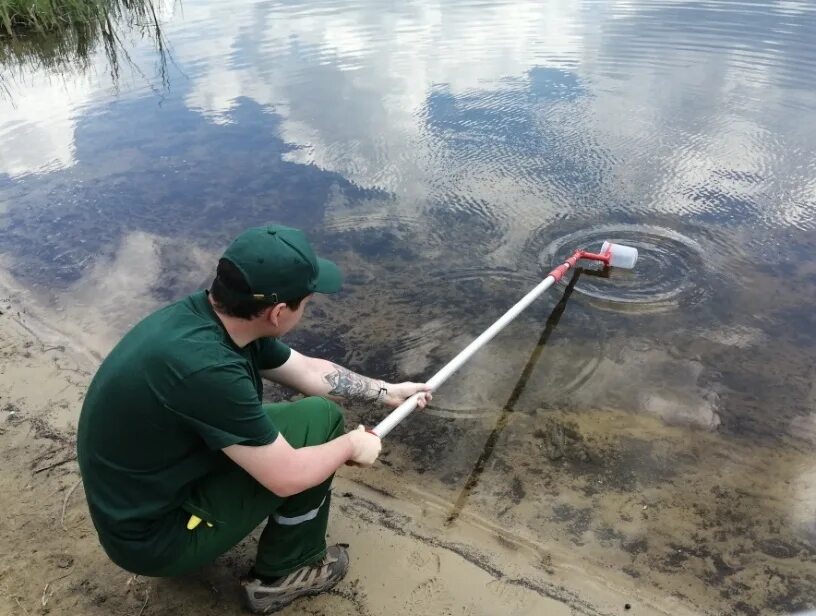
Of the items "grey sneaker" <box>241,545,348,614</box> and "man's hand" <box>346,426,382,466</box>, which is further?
"grey sneaker" <box>241,545,348,614</box>

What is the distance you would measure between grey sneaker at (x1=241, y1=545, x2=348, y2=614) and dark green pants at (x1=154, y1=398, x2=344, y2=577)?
0.12 ft

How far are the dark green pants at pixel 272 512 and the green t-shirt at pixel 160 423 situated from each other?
0.22 feet

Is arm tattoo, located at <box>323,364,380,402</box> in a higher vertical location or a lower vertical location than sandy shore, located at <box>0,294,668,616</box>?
higher

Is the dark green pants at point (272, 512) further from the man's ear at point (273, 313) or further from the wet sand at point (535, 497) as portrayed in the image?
the man's ear at point (273, 313)

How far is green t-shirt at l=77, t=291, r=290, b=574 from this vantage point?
5.52ft

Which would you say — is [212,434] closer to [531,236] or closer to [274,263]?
[274,263]

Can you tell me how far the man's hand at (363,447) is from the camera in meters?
2.09

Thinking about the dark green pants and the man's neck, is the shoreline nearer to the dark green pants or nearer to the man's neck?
the dark green pants

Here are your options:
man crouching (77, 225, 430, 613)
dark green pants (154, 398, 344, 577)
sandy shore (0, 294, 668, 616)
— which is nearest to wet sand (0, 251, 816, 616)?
sandy shore (0, 294, 668, 616)

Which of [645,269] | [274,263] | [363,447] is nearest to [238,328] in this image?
[274,263]

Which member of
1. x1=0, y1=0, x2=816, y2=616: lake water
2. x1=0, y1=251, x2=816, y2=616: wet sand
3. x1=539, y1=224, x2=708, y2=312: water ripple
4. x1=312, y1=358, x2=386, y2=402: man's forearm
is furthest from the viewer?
x1=539, y1=224, x2=708, y2=312: water ripple

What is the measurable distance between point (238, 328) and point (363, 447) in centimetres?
60

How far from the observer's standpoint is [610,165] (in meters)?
5.91

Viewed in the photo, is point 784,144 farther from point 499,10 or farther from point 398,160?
point 499,10
